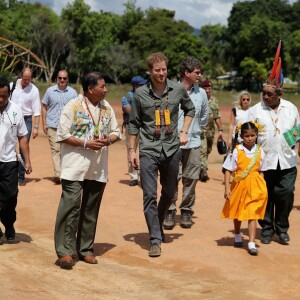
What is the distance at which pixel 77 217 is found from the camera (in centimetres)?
688

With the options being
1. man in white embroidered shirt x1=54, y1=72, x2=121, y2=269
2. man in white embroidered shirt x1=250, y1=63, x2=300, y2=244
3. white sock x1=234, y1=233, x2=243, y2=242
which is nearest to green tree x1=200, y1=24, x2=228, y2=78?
man in white embroidered shirt x1=250, y1=63, x2=300, y2=244

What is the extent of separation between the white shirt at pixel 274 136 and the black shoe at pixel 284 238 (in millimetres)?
788

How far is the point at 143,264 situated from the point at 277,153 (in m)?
2.13

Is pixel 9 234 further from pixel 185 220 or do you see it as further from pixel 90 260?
pixel 185 220

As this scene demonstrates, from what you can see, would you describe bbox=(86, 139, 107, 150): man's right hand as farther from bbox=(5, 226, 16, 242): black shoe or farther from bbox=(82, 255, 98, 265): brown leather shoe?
bbox=(5, 226, 16, 242): black shoe

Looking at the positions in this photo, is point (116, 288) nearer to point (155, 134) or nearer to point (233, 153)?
point (155, 134)

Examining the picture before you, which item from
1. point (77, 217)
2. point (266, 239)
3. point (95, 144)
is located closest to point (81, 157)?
point (95, 144)

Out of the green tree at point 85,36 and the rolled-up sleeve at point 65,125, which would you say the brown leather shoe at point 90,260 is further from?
the green tree at point 85,36

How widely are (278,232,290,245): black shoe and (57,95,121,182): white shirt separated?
2.43m

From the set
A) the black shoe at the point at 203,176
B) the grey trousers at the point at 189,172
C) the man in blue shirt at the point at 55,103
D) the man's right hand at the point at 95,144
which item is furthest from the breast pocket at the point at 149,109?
the black shoe at the point at 203,176

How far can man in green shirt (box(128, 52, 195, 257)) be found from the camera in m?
7.41

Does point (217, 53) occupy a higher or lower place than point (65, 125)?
higher

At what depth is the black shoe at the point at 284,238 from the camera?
8141 mm

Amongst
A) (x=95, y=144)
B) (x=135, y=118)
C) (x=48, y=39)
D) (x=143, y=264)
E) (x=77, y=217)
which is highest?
(x=48, y=39)
